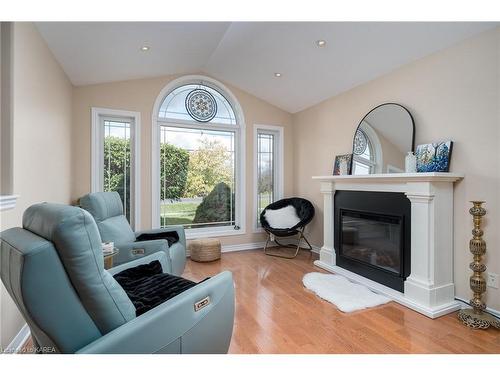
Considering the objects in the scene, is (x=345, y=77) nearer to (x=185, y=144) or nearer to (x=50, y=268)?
(x=185, y=144)

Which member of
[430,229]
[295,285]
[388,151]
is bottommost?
[295,285]

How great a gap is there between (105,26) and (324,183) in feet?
9.47

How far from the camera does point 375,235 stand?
295 cm

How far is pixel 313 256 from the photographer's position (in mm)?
3998

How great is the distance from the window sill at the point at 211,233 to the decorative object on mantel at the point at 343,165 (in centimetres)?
174

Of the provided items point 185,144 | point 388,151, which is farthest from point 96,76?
point 388,151

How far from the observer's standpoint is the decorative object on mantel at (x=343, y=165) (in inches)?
135

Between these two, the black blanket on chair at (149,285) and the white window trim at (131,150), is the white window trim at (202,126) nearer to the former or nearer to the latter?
the white window trim at (131,150)

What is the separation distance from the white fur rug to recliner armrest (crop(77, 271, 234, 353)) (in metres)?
1.36

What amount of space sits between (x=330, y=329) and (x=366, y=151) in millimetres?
2079

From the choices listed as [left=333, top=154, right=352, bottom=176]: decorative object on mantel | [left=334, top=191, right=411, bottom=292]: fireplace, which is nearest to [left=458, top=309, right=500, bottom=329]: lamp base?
[left=334, top=191, right=411, bottom=292]: fireplace

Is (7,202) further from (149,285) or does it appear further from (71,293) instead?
(71,293)

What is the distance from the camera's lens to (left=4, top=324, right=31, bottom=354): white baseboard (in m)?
1.67
